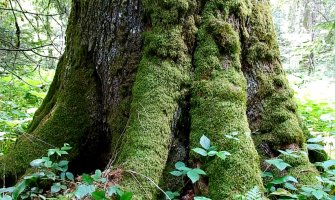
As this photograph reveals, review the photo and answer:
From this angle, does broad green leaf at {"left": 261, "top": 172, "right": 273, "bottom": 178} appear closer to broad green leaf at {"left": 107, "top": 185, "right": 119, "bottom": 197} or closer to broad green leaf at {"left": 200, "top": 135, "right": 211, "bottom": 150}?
broad green leaf at {"left": 200, "top": 135, "right": 211, "bottom": 150}

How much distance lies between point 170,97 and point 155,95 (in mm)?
113

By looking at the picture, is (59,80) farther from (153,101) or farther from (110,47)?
(153,101)

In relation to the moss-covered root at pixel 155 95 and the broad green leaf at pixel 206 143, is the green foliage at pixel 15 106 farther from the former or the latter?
the broad green leaf at pixel 206 143

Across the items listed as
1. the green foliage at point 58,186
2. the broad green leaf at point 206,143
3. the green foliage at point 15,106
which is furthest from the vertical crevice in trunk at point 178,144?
the green foliage at point 15,106

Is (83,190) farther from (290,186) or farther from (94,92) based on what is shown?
(94,92)

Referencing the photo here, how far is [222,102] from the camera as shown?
8.71ft

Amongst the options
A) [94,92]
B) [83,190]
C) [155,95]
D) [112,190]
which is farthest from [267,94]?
[83,190]

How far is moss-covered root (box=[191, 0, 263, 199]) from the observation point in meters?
2.28

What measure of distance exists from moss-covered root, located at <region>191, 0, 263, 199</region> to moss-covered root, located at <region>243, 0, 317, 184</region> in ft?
0.70

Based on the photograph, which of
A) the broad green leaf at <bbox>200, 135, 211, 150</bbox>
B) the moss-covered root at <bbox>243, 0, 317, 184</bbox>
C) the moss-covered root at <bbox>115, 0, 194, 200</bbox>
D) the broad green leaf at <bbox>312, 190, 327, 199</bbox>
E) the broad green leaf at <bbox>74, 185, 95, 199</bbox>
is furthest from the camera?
the moss-covered root at <bbox>243, 0, 317, 184</bbox>

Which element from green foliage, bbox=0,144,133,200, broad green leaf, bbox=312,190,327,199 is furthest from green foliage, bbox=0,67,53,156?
broad green leaf, bbox=312,190,327,199

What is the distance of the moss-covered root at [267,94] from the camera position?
112 inches

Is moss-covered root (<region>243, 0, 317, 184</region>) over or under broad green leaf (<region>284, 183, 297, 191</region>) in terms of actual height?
over

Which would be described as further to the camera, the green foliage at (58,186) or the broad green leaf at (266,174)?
the broad green leaf at (266,174)
